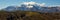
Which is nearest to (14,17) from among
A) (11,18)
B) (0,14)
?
(11,18)

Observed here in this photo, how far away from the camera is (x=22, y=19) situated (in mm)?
21219

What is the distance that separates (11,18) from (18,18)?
32.5 inches

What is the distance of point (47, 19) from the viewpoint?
940 inches

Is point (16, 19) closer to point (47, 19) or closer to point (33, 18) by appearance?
point (33, 18)

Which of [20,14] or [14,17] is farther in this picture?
[20,14]

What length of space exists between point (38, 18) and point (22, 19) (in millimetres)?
2163

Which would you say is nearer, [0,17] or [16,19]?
[16,19]

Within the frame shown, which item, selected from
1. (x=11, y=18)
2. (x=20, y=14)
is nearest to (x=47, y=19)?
(x=20, y=14)

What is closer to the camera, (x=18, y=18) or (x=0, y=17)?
(x=18, y=18)

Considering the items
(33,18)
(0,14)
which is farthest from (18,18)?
(0,14)

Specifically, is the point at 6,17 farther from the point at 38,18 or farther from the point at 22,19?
the point at 38,18

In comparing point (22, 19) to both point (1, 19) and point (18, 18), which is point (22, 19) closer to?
point (18, 18)

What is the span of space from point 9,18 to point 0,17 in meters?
2.03

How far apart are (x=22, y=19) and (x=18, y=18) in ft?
2.31
